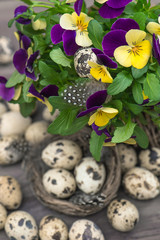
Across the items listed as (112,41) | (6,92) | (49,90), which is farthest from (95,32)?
(6,92)

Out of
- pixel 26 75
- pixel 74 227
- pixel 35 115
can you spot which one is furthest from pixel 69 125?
pixel 35 115

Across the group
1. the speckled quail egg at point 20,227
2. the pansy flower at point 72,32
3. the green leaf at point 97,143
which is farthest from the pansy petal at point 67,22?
the speckled quail egg at point 20,227

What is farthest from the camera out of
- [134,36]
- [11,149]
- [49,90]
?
[11,149]

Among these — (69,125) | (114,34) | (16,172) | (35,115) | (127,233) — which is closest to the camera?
(114,34)

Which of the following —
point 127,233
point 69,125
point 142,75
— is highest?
point 142,75

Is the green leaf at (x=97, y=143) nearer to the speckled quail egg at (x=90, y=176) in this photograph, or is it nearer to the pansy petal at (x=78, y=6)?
the speckled quail egg at (x=90, y=176)

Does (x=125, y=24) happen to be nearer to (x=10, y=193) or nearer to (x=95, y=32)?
(x=95, y=32)

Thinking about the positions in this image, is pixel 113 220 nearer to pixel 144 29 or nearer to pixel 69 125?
pixel 69 125
